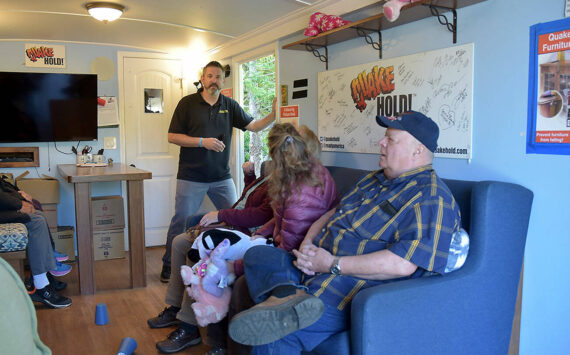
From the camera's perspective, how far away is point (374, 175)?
2.33m

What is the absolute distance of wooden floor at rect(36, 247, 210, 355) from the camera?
9.44ft

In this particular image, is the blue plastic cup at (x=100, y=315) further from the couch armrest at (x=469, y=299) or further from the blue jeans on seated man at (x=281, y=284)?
the couch armrest at (x=469, y=299)

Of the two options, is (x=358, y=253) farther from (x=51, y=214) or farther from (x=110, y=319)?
(x=51, y=214)

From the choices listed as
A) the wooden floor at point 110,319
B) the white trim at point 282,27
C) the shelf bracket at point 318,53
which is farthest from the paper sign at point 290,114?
the wooden floor at point 110,319

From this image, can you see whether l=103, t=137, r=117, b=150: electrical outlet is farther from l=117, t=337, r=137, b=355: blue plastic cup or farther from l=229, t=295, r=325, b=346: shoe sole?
l=229, t=295, r=325, b=346: shoe sole

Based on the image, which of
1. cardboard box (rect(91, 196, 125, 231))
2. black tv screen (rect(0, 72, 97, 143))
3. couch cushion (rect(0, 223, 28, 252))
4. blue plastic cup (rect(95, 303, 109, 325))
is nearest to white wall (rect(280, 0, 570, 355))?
blue plastic cup (rect(95, 303, 109, 325))

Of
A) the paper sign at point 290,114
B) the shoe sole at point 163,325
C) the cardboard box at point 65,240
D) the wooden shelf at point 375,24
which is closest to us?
the wooden shelf at point 375,24

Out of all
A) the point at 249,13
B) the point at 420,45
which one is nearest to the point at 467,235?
the point at 420,45

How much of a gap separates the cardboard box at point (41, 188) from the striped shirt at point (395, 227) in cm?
328

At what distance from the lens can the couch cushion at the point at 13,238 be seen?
334 cm

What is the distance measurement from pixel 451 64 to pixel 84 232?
9.21 feet

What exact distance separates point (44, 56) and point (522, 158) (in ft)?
14.6

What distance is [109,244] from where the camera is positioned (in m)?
4.78

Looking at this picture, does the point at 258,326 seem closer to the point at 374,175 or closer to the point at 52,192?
the point at 374,175
